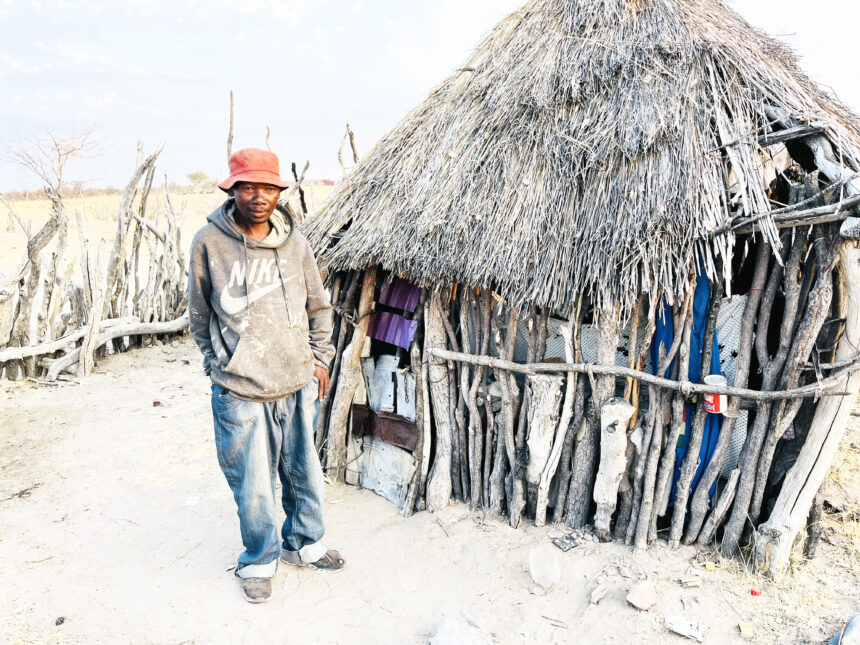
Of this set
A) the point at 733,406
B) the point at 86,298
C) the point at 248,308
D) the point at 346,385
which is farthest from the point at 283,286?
the point at 86,298

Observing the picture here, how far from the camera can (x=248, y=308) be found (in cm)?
284

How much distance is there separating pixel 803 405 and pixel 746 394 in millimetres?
547

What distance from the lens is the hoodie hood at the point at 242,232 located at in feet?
9.33

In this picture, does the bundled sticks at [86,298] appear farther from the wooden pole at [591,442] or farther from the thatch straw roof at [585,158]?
the wooden pole at [591,442]

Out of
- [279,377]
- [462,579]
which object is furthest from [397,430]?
[279,377]

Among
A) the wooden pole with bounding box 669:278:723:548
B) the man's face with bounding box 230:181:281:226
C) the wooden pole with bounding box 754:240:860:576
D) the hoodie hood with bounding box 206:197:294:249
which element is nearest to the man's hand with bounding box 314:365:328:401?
the hoodie hood with bounding box 206:197:294:249

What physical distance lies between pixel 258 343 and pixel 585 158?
2207 mm

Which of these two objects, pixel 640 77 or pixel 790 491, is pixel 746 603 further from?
pixel 640 77

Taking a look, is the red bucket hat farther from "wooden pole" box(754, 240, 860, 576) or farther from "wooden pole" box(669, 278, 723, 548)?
"wooden pole" box(754, 240, 860, 576)

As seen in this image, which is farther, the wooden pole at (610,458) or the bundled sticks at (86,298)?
the bundled sticks at (86,298)

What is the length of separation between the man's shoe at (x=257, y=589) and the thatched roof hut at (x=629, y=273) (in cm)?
114

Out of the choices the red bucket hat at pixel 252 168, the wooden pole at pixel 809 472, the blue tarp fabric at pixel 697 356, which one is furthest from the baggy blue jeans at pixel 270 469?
the wooden pole at pixel 809 472

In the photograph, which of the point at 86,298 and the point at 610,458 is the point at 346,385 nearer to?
the point at 610,458

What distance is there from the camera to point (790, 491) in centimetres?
320
